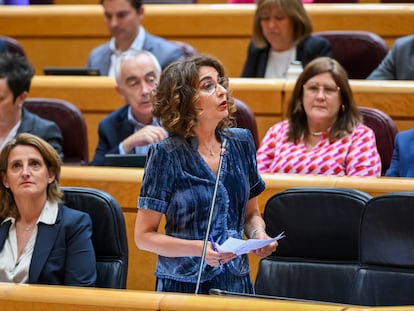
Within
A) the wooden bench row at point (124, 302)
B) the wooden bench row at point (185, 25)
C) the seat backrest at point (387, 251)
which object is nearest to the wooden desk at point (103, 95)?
the wooden bench row at point (185, 25)

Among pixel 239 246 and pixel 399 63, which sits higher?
pixel 399 63

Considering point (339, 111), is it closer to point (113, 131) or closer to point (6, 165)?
point (113, 131)

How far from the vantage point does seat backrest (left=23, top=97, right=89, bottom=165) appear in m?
2.79

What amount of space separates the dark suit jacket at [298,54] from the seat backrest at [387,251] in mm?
1104

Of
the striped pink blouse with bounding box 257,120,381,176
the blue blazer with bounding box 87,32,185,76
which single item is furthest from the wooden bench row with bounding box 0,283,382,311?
the blue blazer with bounding box 87,32,185,76

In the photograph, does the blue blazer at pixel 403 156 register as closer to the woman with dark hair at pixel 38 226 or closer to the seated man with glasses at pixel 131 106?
the seated man with glasses at pixel 131 106

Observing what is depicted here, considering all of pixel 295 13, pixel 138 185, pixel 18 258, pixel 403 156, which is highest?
pixel 295 13

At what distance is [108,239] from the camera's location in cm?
210

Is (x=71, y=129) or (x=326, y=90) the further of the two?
(x=71, y=129)

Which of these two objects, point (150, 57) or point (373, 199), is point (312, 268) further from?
point (150, 57)

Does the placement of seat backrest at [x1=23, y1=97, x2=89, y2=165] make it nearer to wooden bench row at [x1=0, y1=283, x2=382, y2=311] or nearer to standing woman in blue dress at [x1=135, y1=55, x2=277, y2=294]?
standing woman in blue dress at [x1=135, y1=55, x2=277, y2=294]

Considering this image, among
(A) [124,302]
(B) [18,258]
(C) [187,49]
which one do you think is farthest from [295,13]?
(A) [124,302]

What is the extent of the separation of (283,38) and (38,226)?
1155 millimetres

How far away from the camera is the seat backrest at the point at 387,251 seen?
6.20 feet
